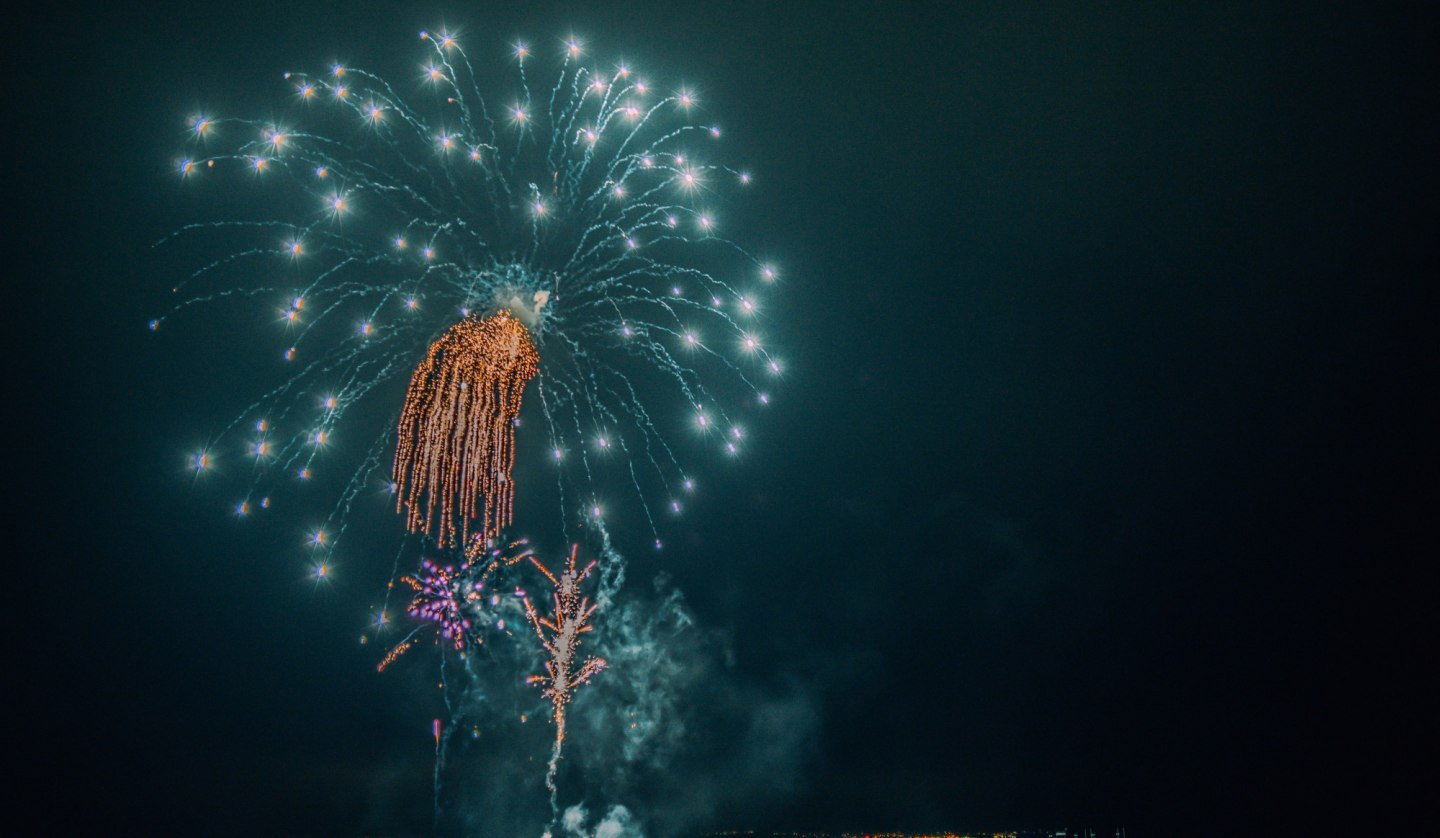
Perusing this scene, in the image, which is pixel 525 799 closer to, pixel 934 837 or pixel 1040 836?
pixel 934 837

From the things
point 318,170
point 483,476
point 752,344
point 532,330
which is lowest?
point 483,476

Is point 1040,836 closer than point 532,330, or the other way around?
point 532,330

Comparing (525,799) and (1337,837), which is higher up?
(525,799)

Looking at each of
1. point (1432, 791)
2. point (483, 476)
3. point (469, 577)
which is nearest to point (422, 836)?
point (469, 577)

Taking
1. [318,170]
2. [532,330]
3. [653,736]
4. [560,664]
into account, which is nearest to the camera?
[318,170]

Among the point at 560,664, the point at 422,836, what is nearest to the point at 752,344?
the point at 560,664

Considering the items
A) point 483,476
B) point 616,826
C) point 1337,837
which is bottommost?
point 1337,837

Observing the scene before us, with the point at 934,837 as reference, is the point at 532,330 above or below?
above

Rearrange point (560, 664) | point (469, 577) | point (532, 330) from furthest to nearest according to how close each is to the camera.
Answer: point (560, 664), point (469, 577), point (532, 330)

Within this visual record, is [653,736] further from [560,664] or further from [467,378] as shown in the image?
[467,378]
